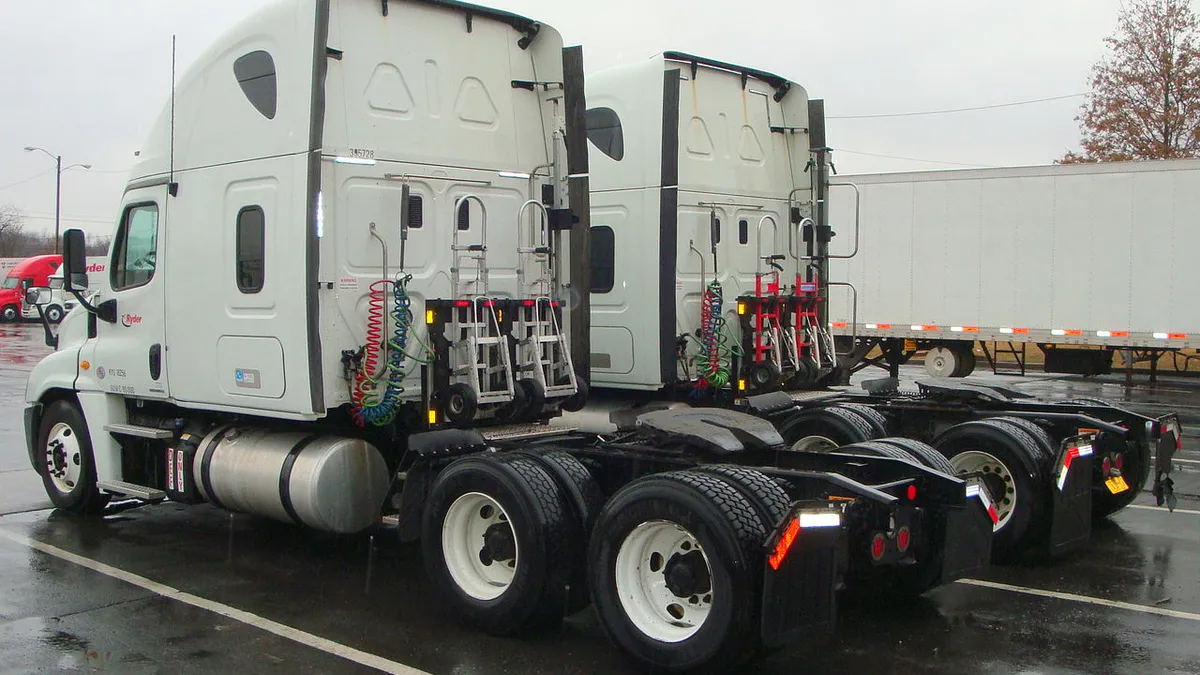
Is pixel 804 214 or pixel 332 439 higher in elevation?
pixel 804 214

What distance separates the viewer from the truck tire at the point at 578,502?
5836 mm

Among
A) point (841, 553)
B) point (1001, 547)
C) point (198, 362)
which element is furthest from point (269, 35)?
point (1001, 547)

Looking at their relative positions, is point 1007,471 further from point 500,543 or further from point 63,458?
point 63,458

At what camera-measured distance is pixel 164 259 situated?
329 inches

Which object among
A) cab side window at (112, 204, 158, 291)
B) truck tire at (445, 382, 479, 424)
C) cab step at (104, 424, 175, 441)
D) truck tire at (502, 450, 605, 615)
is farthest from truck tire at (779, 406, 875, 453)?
cab side window at (112, 204, 158, 291)

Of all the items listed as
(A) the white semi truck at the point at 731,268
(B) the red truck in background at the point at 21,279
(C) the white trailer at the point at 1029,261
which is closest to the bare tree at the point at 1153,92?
(C) the white trailer at the point at 1029,261

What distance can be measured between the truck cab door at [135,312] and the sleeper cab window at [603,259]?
3754 mm

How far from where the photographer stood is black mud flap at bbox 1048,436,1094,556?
725 cm

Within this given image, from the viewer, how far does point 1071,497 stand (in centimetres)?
738

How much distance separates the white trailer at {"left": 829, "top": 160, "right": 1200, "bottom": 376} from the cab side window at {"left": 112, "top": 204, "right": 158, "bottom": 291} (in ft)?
43.1

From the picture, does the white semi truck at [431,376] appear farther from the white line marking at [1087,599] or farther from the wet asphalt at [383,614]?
the white line marking at [1087,599]

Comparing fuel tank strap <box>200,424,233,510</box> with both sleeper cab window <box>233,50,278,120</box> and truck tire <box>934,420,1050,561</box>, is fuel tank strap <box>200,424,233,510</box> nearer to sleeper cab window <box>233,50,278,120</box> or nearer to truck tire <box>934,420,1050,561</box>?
sleeper cab window <box>233,50,278,120</box>

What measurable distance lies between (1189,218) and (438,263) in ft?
51.8

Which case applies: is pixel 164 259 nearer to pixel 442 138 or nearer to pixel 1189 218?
pixel 442 138
